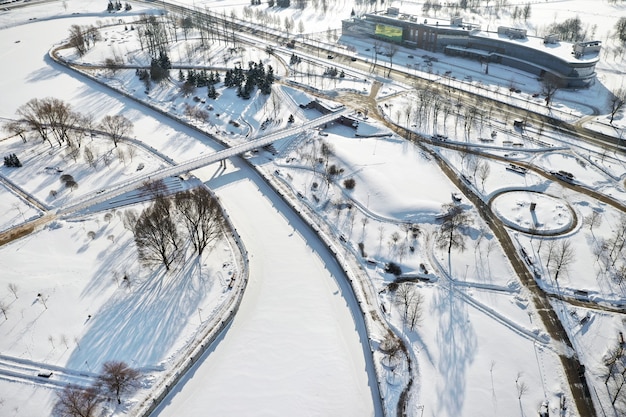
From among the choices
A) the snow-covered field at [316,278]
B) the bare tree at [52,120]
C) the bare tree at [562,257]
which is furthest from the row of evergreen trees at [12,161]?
the bare tree at [562,257]

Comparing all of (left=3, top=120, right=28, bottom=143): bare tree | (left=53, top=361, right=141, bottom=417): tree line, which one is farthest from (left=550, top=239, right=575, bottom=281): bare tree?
(left=3, top=120, right=28, bottom=143): bare tree

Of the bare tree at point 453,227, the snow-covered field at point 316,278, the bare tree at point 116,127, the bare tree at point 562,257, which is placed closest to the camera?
the snow-covered field at point 316,278

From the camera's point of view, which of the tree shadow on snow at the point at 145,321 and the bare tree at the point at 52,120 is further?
the bare tree at the point at 52,120

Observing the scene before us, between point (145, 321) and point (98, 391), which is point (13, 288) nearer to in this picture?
point (145, 321)

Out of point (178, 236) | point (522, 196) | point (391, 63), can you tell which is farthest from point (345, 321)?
point (391, 63)

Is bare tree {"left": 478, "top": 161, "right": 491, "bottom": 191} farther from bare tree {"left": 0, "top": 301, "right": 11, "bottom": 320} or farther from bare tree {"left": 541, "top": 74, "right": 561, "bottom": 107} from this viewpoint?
bare tree {"left": 0, "top": 301, "right": 11, "bottom": 320}

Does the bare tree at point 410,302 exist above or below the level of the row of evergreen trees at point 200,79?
below

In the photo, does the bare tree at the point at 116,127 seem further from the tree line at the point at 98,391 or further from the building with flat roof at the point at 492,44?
the building with flat roof at the point at 492,44
